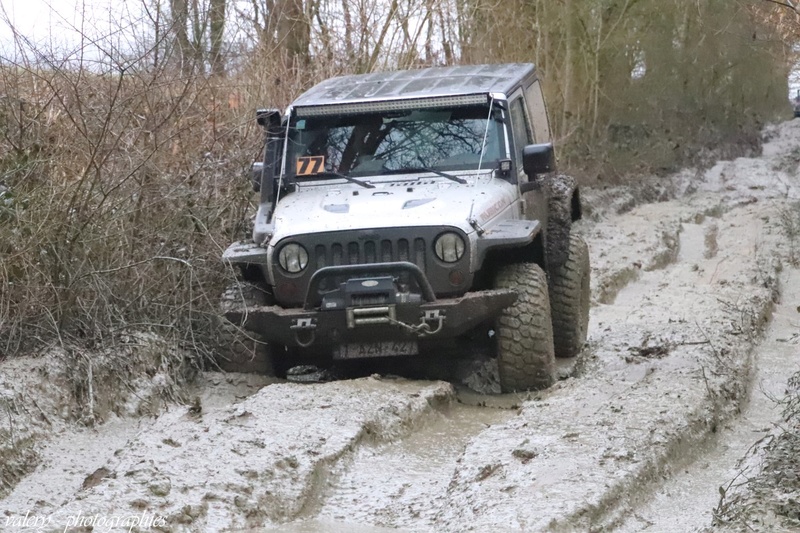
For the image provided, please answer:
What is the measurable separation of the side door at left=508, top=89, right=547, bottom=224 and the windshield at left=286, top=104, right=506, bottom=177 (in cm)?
18

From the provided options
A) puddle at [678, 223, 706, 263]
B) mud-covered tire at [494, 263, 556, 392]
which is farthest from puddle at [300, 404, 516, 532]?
puddle at [678, 223, 706, 263]

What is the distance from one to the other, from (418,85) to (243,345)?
7.07ft

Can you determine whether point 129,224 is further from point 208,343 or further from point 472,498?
point 472,498

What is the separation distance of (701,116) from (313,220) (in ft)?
70.4

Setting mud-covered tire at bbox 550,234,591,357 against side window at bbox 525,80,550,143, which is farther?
side window at bbox 525,80,550,143

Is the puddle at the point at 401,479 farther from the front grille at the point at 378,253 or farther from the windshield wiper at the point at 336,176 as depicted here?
the windshield wiper at the point at 336,176

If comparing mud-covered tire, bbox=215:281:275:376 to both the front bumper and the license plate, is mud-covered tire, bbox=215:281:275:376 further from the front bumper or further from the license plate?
the license plate

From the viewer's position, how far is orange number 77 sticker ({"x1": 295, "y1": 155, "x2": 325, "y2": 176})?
741 cm

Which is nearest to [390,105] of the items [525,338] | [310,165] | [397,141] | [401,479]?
[397,141]

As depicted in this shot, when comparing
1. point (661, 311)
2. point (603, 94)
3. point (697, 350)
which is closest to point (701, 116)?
point (603, 94)

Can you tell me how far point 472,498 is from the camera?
466 cm

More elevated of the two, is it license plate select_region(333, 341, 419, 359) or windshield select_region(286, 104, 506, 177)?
windshield select_region(286, 104, 506, 177)

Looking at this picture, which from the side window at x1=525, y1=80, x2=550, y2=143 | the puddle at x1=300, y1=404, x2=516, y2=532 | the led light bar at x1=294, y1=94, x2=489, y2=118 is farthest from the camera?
the side window at x1=525, y1=80, x2=550, y2=143

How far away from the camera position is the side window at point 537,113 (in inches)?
322
